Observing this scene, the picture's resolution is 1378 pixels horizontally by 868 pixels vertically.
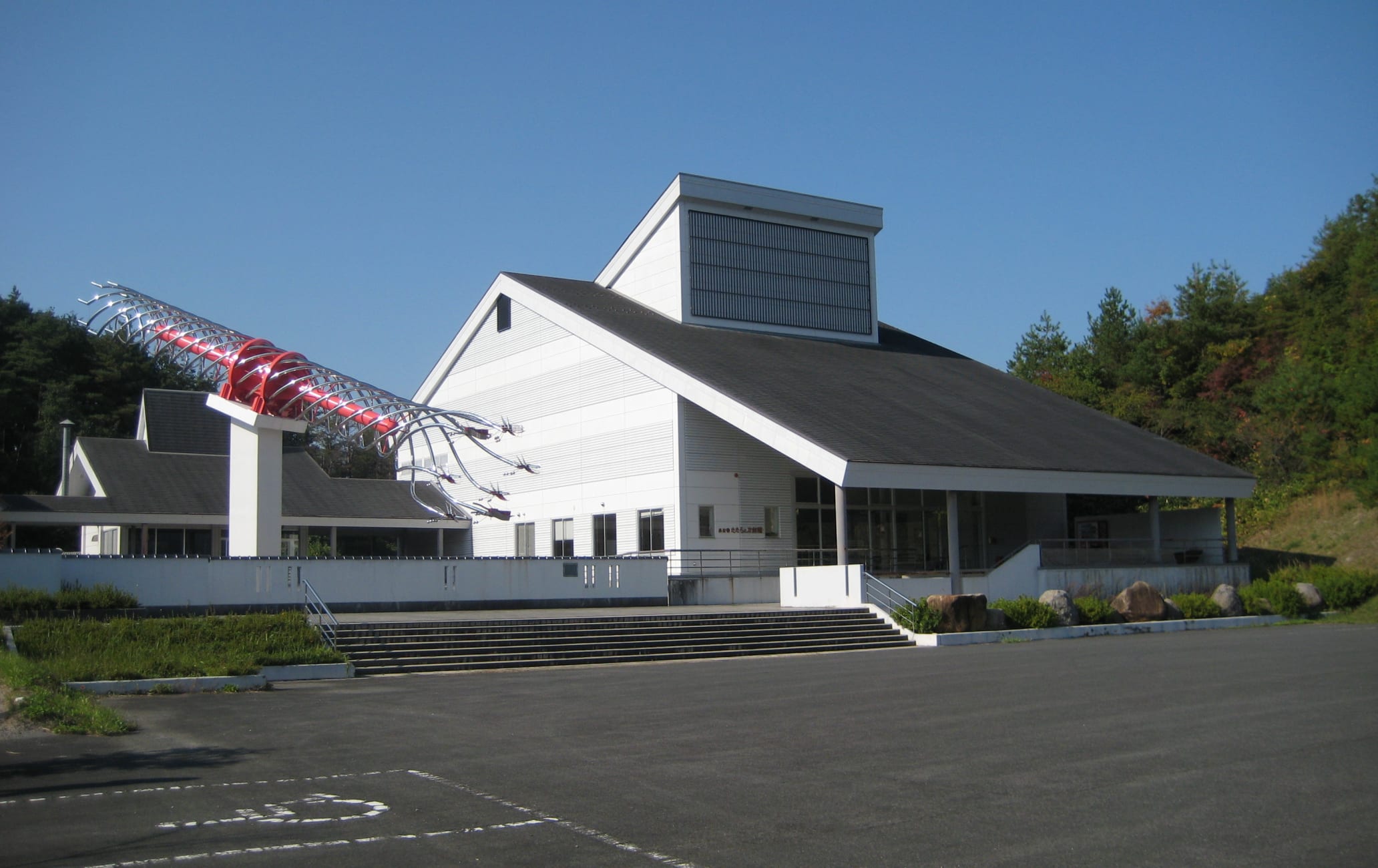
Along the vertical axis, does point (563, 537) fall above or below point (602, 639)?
above

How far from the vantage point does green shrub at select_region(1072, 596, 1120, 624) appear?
26.4m

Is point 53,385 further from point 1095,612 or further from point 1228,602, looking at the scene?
point 1228,602

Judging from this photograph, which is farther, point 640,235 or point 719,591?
point 640,235

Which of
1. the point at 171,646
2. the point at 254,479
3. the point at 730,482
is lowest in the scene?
the point at 171,646

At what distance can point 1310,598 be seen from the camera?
1123 inches

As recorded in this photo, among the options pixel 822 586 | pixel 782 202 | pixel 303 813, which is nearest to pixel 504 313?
pixel 782 202

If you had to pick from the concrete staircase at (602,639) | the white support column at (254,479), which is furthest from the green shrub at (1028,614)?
the white support column at (254,479)

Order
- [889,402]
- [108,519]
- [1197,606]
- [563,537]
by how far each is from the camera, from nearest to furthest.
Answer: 1. [1197,606]
2. [108,519]
3. [889,402]
4. [563,537]

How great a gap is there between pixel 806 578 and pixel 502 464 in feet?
48.7

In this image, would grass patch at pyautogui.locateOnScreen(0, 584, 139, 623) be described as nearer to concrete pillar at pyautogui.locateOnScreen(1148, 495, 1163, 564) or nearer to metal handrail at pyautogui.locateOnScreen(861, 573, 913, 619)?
metal handrail at pyautogui.locateOnScreen(861, 573, 913, 619)

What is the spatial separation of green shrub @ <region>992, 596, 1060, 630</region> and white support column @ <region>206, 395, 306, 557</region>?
50.6ft

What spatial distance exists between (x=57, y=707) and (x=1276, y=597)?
2649 cm

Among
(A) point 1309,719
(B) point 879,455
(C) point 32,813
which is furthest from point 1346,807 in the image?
(B) point 879,455

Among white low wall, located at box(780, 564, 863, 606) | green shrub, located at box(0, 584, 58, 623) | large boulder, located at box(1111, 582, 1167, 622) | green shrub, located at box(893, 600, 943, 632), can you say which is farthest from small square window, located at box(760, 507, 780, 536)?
green shrub, located at box(0, 584, 58, 623)
